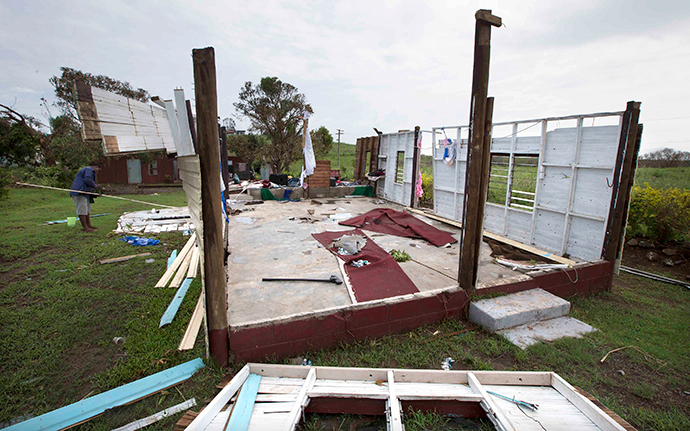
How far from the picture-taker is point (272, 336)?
315 centimetres

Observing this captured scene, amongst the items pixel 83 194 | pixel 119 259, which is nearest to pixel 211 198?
pixel 119 259

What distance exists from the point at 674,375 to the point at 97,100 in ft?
17.6

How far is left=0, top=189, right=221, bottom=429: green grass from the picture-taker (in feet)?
8.89

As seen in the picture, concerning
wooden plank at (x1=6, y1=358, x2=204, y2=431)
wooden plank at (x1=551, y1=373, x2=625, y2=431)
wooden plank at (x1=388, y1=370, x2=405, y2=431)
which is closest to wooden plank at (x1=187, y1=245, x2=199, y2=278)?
wooden plank at (x1=6, y1=358, x2=204, y2=431)

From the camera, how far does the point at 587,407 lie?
2.44 m

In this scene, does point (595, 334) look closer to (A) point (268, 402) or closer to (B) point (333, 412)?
(B) point (333, 412)

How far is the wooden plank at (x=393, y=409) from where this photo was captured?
223 centimetres

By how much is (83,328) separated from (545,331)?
5360mm

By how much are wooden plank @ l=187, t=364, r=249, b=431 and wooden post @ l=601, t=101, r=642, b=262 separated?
222 inches

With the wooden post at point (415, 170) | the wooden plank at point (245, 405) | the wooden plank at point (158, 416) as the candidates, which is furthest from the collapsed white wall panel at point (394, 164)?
the wooden plank at point (158, 416)

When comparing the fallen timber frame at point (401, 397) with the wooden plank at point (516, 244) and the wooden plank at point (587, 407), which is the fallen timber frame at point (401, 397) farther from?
the wooden plank at point (516, 244)

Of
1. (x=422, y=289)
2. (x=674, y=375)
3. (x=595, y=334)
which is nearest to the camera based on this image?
(x=674, y=375)

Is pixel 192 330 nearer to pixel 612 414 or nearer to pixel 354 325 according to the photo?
pixel 354 325

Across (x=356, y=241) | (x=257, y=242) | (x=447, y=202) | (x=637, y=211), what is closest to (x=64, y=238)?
(x=257, y=242)
